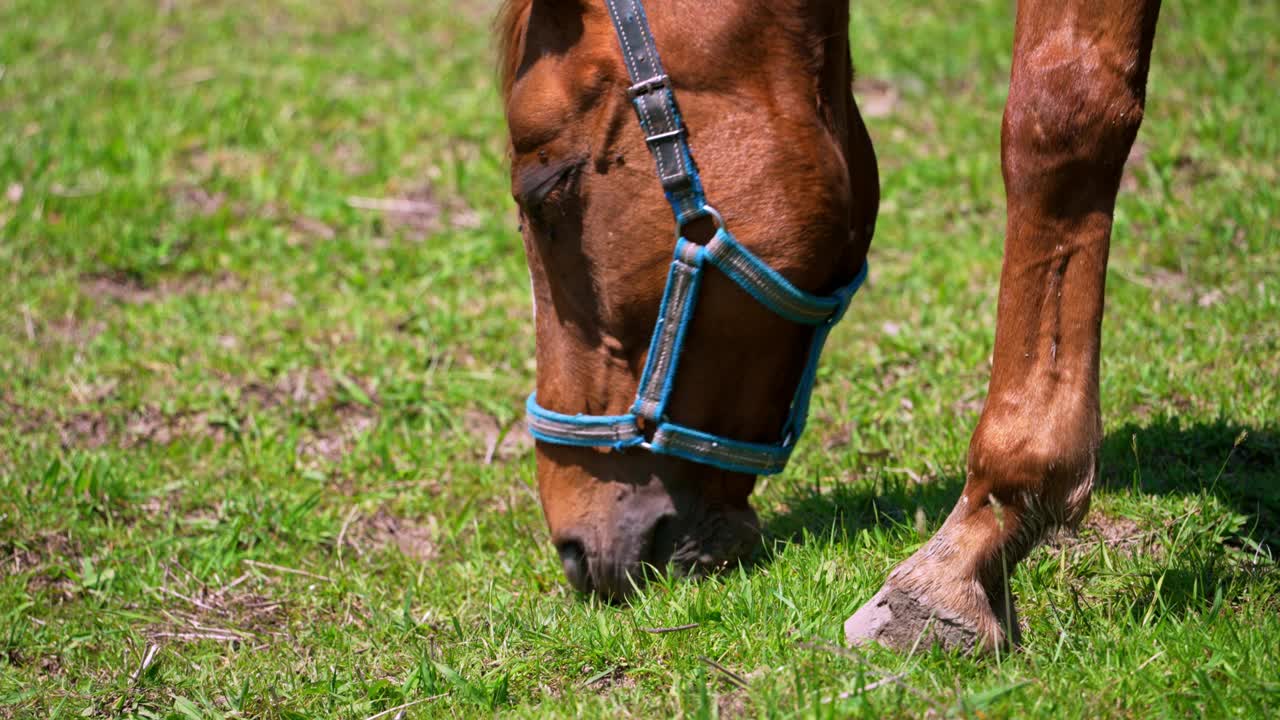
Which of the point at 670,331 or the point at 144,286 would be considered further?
the point at 144,286

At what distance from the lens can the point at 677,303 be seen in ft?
8.70

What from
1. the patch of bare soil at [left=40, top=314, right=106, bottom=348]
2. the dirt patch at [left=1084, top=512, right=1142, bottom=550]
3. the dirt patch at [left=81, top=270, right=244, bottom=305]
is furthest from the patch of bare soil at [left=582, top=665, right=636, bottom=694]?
the dirt patch at [left=81, top=270, right=244, bottom=305]

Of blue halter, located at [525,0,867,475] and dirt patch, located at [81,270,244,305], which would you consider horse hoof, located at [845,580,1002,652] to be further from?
dirt patch, located at [81,270,244,305]

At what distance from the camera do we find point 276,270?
550 centimetres

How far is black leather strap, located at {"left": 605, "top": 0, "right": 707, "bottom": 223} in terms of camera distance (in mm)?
2549

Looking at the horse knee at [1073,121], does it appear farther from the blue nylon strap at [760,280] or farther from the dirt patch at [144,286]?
the dirt patch at [144,286]

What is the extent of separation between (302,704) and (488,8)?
7120mm

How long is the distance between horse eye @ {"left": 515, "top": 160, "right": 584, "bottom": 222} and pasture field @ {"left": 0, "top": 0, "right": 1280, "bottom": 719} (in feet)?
2.29

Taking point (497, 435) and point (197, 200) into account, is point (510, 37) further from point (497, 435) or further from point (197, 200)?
point (197, 200)

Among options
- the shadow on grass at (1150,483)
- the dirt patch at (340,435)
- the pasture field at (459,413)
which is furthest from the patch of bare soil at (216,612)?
the shadow on grass at (1150,483)

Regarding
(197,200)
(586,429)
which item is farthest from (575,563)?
(197,200)

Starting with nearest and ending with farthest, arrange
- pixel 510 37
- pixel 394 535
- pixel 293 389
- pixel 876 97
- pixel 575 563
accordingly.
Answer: pixel 510 37 → pixel 575 563 → pixel 394 535 → pixel 293 389 → pixel 876 97

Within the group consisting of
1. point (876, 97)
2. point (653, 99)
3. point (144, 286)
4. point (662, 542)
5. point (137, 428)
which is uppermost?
point (653, 99)

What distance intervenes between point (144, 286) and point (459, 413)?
1940mm
